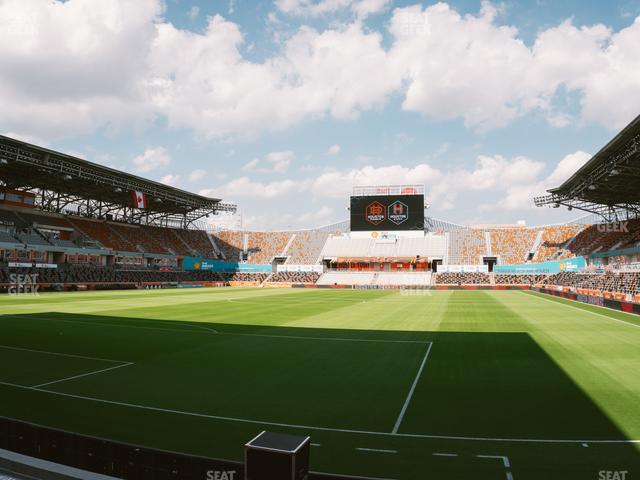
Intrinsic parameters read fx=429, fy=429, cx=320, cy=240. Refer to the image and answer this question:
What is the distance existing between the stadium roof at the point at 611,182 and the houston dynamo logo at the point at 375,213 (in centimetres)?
2802

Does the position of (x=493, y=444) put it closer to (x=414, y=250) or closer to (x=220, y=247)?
(x=414, y=250)

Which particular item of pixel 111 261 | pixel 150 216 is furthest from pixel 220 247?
pixel 111 261

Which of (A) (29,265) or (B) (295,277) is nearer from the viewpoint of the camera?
(A) (29,265)

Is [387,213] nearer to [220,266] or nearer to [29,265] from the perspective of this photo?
[220,266]

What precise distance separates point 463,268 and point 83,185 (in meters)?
69.2

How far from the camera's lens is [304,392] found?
40.2ft

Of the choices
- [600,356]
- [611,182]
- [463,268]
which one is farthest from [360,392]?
[463,268]

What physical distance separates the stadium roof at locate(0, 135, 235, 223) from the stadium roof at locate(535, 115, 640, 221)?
61.1 meters

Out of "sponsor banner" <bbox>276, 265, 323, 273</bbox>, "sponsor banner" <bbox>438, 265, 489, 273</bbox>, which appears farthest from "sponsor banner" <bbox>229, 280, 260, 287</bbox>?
"sponsor banner" <bbox>438, 265, 489, 273</bbox>

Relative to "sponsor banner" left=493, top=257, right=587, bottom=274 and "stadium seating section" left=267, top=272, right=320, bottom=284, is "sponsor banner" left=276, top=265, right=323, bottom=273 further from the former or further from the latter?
"sponsor banner" left=493, top=257, right=587, bottom=274

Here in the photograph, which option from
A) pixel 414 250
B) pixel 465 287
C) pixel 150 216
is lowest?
pixel 465 287

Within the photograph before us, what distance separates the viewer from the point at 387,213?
85.6 metres

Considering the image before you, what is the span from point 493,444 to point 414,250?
82.7 meters

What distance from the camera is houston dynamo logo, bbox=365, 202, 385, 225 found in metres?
85.7
